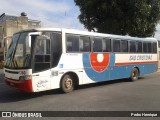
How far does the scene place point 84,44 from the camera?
13156 millimetres

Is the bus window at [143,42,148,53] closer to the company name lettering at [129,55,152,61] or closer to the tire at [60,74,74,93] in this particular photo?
the company name lettering at [129,55,152,61]

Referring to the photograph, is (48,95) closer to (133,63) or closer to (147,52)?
(133,63)

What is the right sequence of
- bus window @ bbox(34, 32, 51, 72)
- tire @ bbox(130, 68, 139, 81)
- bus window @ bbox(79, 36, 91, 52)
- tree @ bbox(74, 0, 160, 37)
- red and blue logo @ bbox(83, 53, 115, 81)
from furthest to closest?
tree @ bbox(74, 0, 160, 37) < tire @ bbox(130, 68, 139, 81) < red and blue logo @ bbox(83, 53, 115, 81) < bus window @ bbox(79, 36, 91, 52) < bus window @ bbox(34, 32, 51, 72)

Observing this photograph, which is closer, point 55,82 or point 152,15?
point 55,82

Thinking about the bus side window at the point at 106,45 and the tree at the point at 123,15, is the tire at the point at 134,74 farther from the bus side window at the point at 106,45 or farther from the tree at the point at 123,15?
the tree at the point at 123,15

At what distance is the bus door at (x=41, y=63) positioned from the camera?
1055cm

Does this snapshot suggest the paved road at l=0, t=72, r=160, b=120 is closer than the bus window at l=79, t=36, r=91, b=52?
Yes

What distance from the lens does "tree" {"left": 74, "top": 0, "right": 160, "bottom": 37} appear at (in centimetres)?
2117

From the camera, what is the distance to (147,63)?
60.7ft

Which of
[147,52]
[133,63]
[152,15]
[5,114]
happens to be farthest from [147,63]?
[5,114]

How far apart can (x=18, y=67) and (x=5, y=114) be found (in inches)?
107

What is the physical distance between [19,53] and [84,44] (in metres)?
3.60

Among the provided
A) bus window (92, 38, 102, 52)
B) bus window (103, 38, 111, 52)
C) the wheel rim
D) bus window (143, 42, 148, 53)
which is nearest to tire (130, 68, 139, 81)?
bus window (143, 42, 148, 53)

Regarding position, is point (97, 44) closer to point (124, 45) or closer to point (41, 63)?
point (124, 45)
